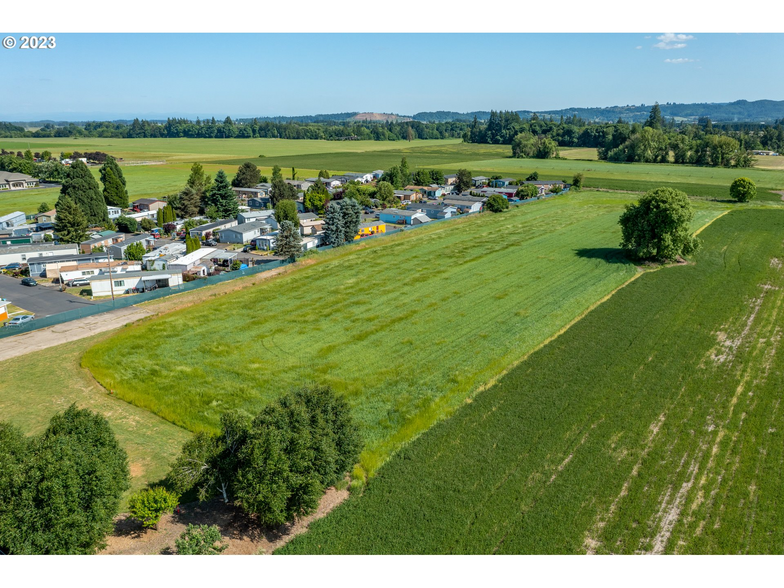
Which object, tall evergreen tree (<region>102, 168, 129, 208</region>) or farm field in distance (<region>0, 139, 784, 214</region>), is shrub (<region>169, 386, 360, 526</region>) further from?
farm field in distance (<region>0, 139, 784, 214</region>)

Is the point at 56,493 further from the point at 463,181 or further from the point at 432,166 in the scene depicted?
the point at 432,166

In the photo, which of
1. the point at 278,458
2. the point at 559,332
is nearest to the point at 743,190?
the point at 559,332

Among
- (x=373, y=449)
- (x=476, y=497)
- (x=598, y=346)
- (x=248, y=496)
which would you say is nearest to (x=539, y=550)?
(x=476, y=497)

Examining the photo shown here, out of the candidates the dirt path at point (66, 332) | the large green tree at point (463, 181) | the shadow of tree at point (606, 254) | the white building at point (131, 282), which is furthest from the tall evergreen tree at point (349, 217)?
the large green tree at point (463, 181)

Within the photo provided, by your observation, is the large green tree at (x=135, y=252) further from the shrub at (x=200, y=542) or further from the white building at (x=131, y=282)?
the shrub at (x=200, y=542)

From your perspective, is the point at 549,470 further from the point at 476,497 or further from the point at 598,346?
the point at 598,346

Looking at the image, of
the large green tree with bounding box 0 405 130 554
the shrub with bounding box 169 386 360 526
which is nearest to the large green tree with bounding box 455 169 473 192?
the shrub with bounding box 169 386 360 526

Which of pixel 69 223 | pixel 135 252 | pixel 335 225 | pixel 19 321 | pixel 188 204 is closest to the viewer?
pixel 19 321
